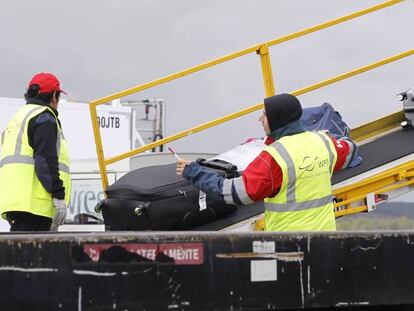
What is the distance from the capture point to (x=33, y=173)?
4309 millimetres

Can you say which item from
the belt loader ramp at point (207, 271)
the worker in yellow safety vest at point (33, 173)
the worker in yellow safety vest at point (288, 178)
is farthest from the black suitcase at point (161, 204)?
the belt loader ramp at point (207, 271)

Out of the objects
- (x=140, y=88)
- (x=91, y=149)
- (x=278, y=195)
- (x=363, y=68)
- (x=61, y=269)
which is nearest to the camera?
(x=61, y=269)

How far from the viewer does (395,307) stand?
10.1 ft

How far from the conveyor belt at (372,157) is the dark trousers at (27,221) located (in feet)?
3.05

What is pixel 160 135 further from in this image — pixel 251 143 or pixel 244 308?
pixel 244 308

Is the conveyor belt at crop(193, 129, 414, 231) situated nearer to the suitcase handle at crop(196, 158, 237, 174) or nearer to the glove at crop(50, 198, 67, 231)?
the suitcase handle at crop(196, 158, 237, 174)

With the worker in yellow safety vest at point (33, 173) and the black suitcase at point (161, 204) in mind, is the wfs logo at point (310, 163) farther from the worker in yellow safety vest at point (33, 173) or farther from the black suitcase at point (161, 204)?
the worker in yellow safety vest at point (33, 173)

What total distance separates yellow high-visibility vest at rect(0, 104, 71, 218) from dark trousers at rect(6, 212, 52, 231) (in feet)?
0.16

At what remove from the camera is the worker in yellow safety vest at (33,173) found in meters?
4.27

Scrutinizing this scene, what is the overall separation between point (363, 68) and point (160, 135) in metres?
5.02

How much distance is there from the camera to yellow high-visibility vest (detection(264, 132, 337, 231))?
3748 millimetres

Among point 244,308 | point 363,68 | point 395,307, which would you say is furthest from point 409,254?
point 363,68

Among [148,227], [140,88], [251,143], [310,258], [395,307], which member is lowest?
[395,307]

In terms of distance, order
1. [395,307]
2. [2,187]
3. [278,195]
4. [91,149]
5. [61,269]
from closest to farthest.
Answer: [61,269] < [395,307] < [278,195] < [2,187] < [91,149]
